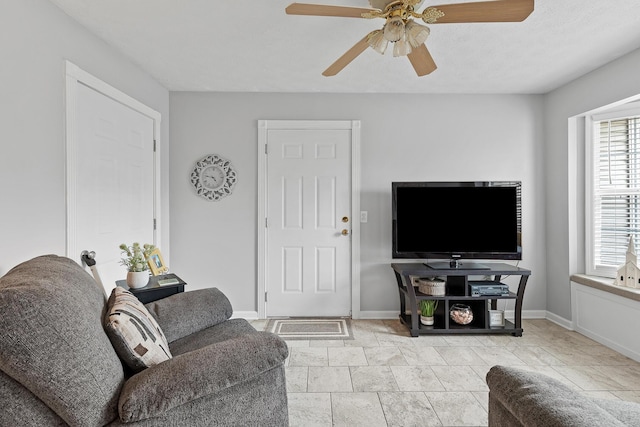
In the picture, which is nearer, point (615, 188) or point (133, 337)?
point (133, 337)

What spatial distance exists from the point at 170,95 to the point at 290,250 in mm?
2026

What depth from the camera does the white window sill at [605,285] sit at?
108 inches

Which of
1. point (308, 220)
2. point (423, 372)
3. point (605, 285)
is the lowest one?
point (423, 372)

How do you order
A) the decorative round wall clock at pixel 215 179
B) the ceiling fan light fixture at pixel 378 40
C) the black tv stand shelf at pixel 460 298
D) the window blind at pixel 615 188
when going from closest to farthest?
the ceiling fan light fixture at pixel 378 40 < the window blind at pixel 615 188 < the black tv stand shelf at pixel 460 298 < the decorative round wall clock at pixel 215 179

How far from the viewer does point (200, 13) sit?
217cm

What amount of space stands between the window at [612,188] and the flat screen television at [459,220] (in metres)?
0.71

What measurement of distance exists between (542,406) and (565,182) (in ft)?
10.4

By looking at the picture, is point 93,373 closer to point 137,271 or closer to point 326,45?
point 137,271

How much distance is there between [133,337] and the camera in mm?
1349

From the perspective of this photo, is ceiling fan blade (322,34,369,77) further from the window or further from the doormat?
the window

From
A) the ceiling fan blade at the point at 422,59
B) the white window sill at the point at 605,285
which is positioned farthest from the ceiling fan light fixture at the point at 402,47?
the white window sill at the point at 605,285

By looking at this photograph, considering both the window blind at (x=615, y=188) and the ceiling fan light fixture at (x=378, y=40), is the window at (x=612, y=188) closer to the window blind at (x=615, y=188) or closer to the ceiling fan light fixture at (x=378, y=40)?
the window blind at (x=615, y=188)

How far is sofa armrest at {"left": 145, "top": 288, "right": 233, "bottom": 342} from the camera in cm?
192

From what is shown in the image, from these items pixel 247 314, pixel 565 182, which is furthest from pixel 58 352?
pixel 565 182
